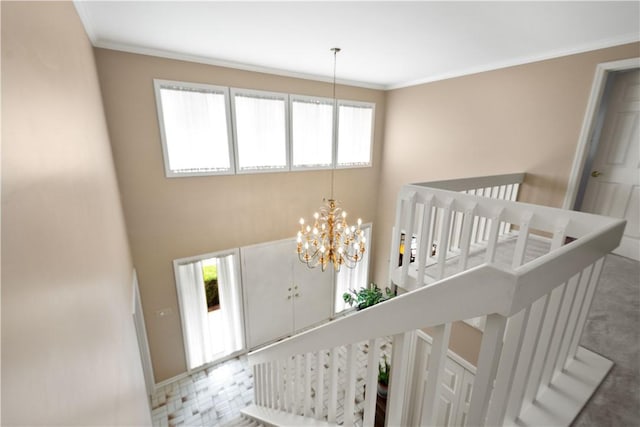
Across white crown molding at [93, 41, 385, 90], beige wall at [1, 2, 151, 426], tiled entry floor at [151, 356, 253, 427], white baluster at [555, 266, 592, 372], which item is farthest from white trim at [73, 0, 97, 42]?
tiled entry floor at [151, 356, 253, 427]

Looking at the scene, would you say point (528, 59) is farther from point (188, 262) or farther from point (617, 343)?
point (188, 262)

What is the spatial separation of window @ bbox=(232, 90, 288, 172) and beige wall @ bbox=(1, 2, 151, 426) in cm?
227

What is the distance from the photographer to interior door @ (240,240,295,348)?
462 centimetres

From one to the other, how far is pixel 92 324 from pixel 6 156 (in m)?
0.94

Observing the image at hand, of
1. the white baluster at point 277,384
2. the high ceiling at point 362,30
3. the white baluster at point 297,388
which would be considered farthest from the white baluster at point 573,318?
the high ceiling at point 362,30

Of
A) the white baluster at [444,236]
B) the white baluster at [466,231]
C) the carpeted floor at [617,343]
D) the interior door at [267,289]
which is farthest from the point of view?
the interior door at [267,289]

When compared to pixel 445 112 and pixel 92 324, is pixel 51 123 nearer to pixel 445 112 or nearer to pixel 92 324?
pixel 92 324

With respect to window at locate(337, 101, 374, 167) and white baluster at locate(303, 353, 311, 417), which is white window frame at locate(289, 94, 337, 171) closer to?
window at locate(337, 101, 374, 167)

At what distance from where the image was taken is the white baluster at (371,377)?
1.02 meters

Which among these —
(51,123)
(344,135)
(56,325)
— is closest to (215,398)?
(56,325)

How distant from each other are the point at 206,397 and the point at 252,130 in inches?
162

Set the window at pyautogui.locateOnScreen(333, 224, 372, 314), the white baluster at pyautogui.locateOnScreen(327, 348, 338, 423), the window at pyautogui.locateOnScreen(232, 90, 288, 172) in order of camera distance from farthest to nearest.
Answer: the window at pyautogui.locateOnScreen(333, 224, 372, 314), the window at pyautogui.locateOnScreen(232, 90, 288, 172), the white baluster at pyautogui.locateOnScreen(327, 348, 338, 423)

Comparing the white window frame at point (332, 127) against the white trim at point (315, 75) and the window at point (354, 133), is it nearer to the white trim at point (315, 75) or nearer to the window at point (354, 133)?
the window at point (354, 133)

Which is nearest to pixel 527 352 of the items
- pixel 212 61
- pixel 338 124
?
pixel 212 61
